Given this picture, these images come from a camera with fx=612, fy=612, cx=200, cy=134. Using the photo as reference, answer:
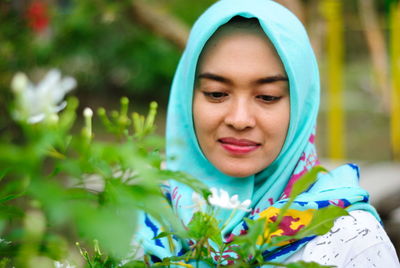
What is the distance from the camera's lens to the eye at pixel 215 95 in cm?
150

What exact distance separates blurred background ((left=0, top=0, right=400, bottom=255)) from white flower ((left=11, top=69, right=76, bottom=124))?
2516mm

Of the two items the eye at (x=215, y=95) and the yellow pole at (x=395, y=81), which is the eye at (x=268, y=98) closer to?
the eye at (x=215, y=95)

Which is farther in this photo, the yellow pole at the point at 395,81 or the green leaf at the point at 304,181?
the yellow pole at the point at 395,81

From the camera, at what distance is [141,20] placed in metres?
3.80

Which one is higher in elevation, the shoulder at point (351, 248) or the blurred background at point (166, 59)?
the blurred background at point (166, 59)

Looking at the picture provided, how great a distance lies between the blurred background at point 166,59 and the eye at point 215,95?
1.82 meters

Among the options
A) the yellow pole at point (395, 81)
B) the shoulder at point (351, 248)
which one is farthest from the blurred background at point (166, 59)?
the shoulder at point (351, 248)

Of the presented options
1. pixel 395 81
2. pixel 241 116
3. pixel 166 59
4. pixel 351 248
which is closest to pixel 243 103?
pixel 241 116

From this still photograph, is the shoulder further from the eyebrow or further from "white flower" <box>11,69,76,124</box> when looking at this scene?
"white flower" <box>11,69,76,124</box>

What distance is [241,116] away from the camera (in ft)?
4.72

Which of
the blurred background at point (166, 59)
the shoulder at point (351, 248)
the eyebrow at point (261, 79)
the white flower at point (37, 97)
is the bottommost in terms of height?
the shoulder at point (351, 248)

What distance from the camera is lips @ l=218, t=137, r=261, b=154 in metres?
1.47

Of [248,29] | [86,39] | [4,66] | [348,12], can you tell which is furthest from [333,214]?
[348,12]

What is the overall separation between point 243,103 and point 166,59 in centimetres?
870
